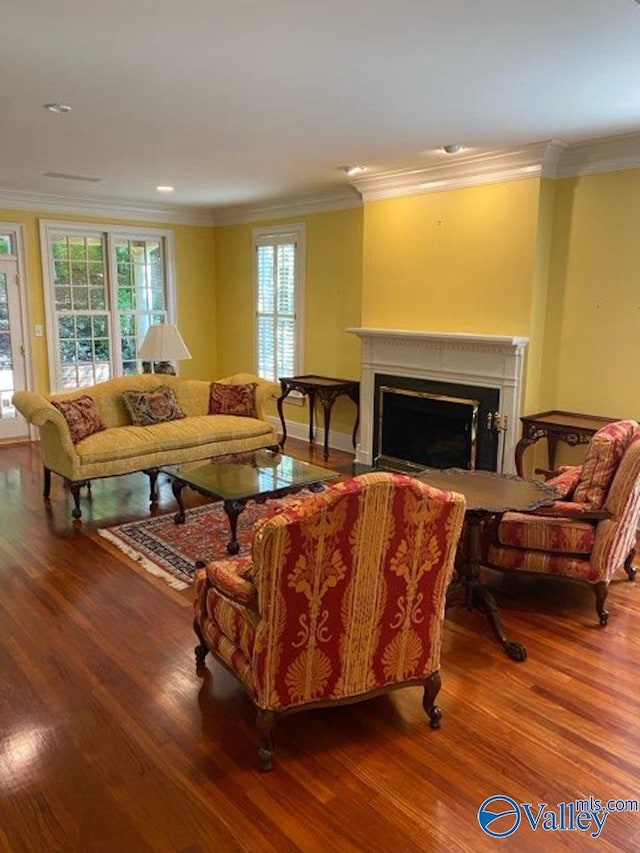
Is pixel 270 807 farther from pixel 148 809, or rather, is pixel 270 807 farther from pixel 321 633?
pixel 321 633

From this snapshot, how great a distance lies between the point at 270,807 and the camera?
203 centimetres

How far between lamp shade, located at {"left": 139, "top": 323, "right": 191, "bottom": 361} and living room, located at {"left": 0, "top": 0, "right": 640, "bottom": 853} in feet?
3.77

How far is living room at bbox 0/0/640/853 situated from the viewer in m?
2.04

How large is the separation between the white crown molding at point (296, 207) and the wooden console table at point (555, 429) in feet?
9.36

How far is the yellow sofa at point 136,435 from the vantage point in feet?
15.2

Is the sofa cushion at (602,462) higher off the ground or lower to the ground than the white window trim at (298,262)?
lower

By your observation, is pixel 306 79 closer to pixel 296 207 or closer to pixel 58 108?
pixel 58 108

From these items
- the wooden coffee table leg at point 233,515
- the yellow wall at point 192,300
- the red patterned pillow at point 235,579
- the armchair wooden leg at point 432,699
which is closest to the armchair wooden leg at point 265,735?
the red patterned pillow at point 235,579

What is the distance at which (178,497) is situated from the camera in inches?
174

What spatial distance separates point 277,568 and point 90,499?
Result: 11.7ft

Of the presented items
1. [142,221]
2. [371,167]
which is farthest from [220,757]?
[142,221]

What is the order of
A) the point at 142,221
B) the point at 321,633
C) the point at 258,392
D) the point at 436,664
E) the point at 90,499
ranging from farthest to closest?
the point at 142,221 < the point at 258,392 < the point at 90,499 < the point at 436,664 < the point at 321,633

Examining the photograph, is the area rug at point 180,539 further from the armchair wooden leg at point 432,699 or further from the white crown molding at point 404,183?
the white crown molding at point 404,183

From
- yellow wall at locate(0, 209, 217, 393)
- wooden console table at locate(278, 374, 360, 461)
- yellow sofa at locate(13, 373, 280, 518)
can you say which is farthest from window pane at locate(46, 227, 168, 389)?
wooden console table at locate(278, 374, 360, 461)
